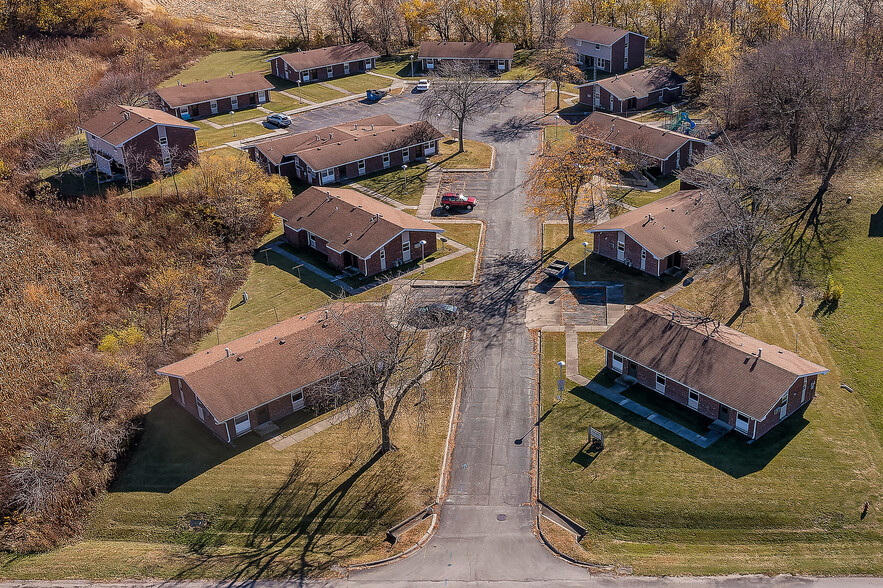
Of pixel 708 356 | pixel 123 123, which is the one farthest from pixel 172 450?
pixel 123 123

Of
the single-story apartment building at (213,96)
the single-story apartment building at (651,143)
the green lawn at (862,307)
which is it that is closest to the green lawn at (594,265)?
the green lawn at (862,307)

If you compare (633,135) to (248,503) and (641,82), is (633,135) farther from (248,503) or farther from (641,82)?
(248,503)

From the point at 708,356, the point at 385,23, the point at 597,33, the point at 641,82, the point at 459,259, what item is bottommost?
the point at 459,259

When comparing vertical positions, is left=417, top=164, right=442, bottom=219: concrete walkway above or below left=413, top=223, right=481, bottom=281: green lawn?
above

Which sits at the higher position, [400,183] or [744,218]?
[744,218]

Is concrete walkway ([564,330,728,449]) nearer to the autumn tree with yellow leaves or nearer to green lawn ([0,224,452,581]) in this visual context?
green lawn ([0,224,452,581])

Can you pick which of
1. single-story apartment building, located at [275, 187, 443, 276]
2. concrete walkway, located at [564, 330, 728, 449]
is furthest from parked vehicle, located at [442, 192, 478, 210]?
concrete walkway, located at [564, 330, 728, 449]
